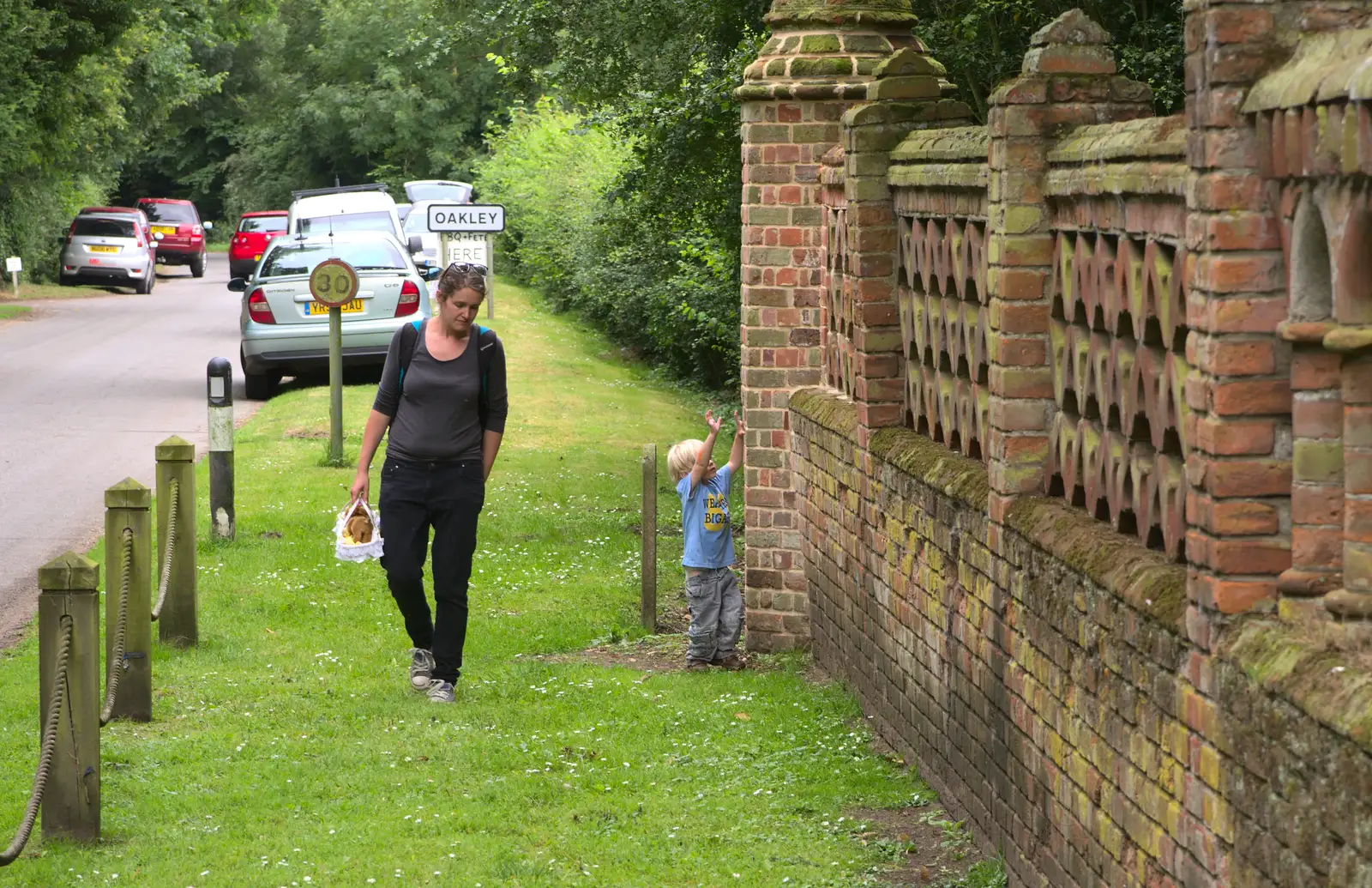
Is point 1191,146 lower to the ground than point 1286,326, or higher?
higher

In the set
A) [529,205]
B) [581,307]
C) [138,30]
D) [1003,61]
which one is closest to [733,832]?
[1003,61]

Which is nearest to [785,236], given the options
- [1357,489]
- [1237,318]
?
[1237,318]

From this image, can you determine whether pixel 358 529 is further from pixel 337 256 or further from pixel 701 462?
pixel 337 256

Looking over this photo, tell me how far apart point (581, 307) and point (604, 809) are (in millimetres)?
29258

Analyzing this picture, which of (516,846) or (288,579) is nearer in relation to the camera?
(516,846)

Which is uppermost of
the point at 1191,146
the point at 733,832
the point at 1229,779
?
the point at 1191,146

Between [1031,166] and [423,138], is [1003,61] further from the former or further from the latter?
[423,138]

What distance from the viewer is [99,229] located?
46031mm

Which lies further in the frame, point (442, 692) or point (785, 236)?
point (785, 236)

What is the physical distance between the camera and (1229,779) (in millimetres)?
3857

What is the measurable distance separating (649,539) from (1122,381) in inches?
215

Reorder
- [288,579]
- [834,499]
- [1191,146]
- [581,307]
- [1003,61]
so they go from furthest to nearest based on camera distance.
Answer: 1. [581,307]
2. [1003,61]
3. [288,579]
4. [834,499]
5. [1191,146]

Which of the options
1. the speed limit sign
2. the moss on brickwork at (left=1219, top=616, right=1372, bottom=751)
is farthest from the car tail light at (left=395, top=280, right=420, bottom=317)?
the moss on brickwork at (left=1219, top=616, right=1372, bottom=751)

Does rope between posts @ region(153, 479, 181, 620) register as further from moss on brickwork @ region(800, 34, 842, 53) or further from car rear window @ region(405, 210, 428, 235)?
car rear window @ region(405, 210, 428, 235)
